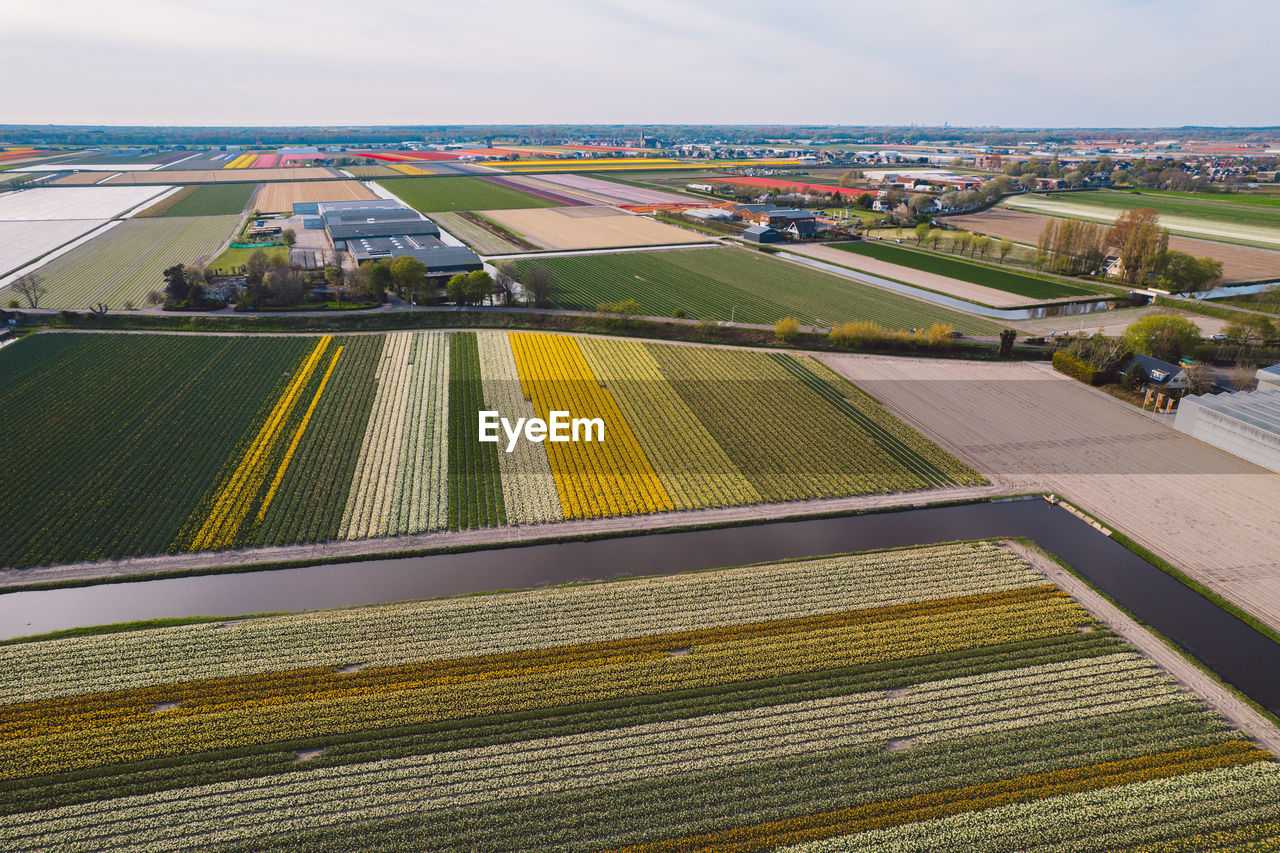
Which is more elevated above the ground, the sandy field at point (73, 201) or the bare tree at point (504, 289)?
the sandy field at point (73, 201)

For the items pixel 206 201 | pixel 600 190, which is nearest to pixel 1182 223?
pixel 600 190

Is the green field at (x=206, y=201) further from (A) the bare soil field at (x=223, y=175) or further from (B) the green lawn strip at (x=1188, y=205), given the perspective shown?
(B) the green lawn strip at (x=1188, y=205)

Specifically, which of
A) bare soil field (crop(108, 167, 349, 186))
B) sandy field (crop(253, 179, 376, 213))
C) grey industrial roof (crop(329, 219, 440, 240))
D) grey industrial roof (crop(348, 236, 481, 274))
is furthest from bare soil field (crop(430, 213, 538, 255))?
bare soil field (crop(108, 167, 349, 186))

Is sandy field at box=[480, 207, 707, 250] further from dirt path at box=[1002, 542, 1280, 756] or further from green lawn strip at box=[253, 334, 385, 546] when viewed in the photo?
dirt path at box=[1002, 542, 1280, 756]

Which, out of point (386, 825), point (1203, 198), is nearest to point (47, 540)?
point (386, 825)

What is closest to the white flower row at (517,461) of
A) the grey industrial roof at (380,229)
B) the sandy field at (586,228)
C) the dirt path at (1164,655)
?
the dirt path at (1164,655)
